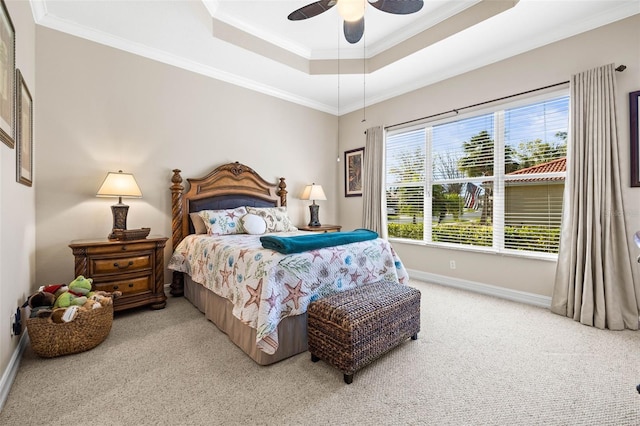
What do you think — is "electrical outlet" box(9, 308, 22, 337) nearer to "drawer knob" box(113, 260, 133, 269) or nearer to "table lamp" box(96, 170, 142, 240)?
"drawer knob" box(113, 260, 133, 269)

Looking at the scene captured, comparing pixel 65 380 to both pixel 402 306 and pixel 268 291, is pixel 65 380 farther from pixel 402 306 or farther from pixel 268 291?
pixel 402 306

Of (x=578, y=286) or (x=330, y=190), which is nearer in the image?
(x=578, y=286)

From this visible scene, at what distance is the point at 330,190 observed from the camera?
5230 mm

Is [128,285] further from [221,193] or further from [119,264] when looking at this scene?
[221,193]

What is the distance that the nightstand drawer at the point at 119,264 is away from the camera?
2574mm

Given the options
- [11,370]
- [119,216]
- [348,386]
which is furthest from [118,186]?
[348,386]

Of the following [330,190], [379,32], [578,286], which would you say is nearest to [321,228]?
[330,190]

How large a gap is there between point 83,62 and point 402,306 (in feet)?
12.7

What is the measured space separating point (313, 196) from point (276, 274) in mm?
2629

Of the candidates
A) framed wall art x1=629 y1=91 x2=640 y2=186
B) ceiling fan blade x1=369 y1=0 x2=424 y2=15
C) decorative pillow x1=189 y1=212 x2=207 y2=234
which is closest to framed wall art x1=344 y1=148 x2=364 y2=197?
decorative pillow x1=189 y1=212 x2=207 y2=234

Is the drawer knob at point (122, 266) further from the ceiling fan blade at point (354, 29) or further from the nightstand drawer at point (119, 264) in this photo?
the ceiling fan blade at point (354, 29)

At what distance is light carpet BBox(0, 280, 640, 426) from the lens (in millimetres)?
1441

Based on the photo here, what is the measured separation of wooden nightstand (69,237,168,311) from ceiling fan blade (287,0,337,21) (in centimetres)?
242

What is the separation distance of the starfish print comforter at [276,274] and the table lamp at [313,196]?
185 centimetres
